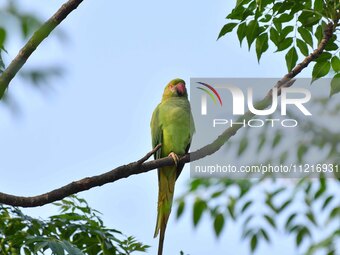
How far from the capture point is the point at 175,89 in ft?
20.5

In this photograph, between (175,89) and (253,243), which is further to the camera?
(175,89)

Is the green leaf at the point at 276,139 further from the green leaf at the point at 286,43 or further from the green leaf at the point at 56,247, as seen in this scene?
the green leaf at the point at 286,43

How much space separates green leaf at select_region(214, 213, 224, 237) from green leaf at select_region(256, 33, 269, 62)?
1.97m

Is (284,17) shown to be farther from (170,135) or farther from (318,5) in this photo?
(170,135)

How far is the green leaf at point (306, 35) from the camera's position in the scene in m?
4.18

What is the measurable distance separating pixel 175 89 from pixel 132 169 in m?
2.55

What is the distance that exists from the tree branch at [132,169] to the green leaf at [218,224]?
1289 mm

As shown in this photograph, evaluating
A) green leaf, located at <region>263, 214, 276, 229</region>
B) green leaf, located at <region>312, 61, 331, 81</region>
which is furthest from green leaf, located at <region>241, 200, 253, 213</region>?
green leaf, located at <region>312, 61, 331, 81</region>

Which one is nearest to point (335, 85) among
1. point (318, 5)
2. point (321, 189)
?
point (318, 5)

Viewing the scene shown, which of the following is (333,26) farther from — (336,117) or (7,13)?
(7,13)

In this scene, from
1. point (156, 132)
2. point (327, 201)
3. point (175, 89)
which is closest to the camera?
point (327, 201)

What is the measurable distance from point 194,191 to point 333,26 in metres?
1.86

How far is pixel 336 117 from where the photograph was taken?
255 centimetres

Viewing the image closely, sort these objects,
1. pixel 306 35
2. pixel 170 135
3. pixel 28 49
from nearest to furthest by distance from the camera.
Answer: pixel 28 49
pixel 306 35
pixel 170 135
